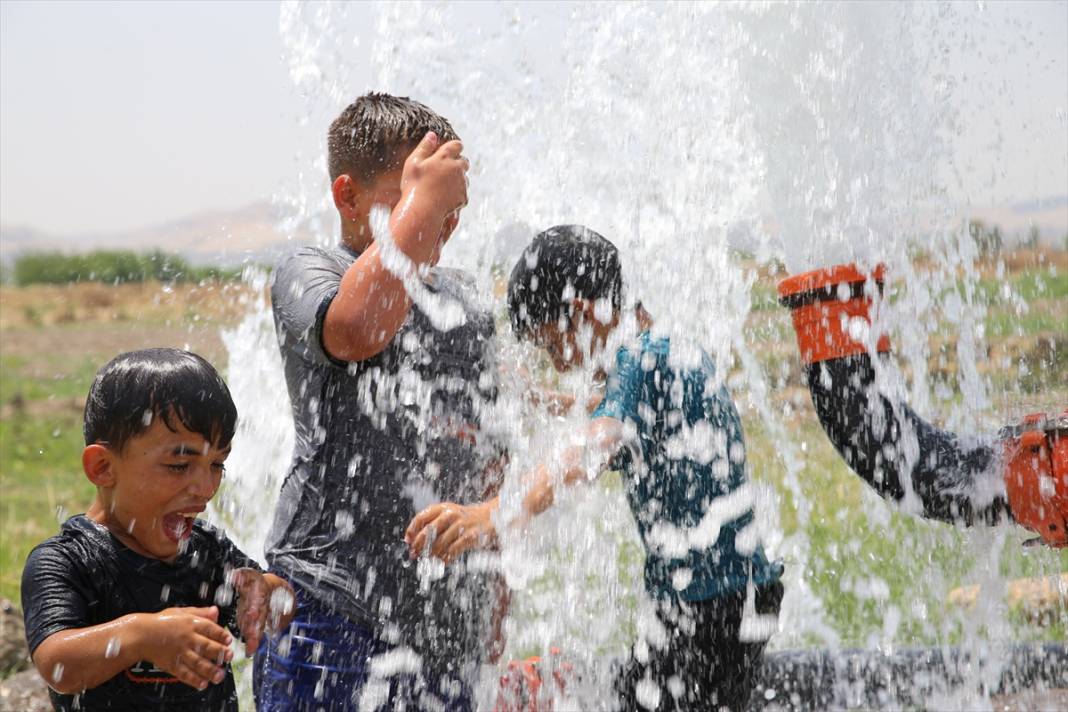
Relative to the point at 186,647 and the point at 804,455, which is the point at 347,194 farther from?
the point at 804,455

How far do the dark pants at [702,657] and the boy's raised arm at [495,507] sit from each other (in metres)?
0.38

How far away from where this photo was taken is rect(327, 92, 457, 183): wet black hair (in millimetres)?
1968

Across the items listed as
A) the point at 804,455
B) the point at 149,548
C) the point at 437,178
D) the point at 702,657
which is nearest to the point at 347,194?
the point at 437,178

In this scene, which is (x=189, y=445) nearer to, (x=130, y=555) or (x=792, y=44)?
(x=130, y=555)

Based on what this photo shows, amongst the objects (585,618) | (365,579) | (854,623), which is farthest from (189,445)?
(854,623)

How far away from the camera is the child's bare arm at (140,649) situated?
64.1 inches

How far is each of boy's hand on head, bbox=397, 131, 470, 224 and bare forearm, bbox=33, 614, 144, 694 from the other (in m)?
0.75

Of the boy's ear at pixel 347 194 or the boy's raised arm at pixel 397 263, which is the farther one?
the boy's ear at pixel 347 194

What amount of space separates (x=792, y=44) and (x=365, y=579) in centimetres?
227

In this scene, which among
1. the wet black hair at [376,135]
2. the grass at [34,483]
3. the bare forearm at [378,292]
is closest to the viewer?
the bare forearm at [378,292]

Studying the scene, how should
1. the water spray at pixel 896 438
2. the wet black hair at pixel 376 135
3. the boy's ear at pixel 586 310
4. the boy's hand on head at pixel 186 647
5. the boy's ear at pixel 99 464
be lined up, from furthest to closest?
the boy's ear at pixel 586 310, the water spray at pixel 896 438, the wet black hair at pixel 376 135, the boy's ear at pixel 99 464, the boy's hand on head at pixel 186 647

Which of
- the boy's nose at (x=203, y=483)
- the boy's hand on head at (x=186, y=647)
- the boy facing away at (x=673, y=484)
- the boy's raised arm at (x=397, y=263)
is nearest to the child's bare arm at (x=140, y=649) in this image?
the boy's hand on head at (x=186, y=647)

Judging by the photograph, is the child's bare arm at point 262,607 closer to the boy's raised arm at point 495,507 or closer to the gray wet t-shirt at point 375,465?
the gray wet t-shirt at point 375,465

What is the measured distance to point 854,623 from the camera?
3.77 m
